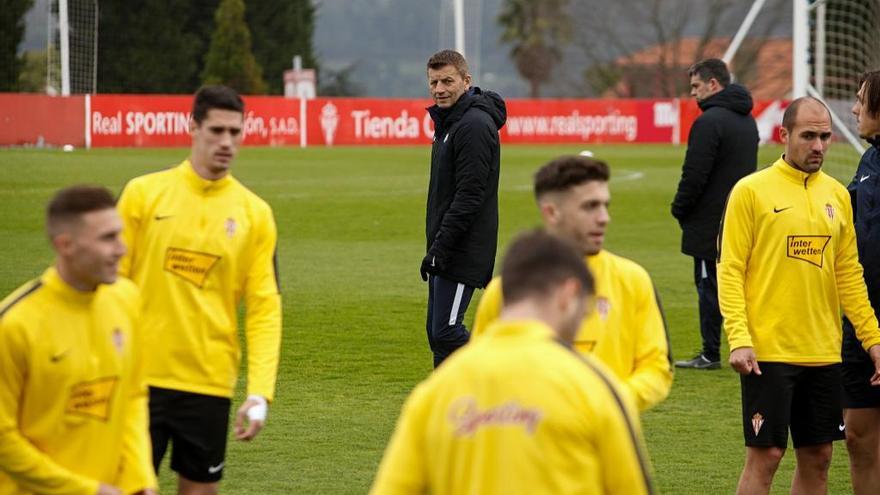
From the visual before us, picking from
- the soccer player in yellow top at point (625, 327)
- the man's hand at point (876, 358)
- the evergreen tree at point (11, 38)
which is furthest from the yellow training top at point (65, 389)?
the evergreen tree at point (11, 38)

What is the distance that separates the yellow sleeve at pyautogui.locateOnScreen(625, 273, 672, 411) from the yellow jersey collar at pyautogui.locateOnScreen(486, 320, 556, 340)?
1399mm

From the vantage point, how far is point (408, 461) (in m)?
3.46

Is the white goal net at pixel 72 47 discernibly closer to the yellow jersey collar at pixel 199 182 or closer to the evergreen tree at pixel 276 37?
the evergreen tree at pixel 276 37

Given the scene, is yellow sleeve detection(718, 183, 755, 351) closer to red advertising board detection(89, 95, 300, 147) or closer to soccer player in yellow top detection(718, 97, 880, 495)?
soccer player in yellow top detection(718, 97, 880, 495)

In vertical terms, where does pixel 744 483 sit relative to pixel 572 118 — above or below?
below

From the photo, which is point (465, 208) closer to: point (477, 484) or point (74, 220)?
point (74, 220)

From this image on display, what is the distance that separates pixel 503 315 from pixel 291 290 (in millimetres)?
11880

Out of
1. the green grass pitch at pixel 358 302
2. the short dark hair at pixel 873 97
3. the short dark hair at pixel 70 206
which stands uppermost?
the short dark hair at pixel 873 97

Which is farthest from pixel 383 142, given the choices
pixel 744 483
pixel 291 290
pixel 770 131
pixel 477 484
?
pixel 477 484

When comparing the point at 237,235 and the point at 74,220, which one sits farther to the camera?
the point at 237,235

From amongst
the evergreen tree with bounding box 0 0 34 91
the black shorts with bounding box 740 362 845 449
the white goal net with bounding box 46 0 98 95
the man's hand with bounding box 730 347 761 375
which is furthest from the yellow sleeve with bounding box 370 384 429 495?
the evergreen tree with bounding box 0 0 34 91

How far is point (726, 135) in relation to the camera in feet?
35.0

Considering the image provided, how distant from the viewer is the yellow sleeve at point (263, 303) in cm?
550

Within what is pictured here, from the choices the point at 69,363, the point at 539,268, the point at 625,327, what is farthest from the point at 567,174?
the point at 69,363
